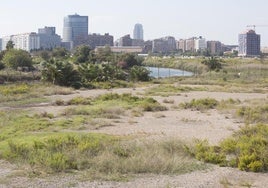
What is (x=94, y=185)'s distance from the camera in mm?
10484

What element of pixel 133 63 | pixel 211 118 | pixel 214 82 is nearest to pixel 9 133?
pixel 211 118

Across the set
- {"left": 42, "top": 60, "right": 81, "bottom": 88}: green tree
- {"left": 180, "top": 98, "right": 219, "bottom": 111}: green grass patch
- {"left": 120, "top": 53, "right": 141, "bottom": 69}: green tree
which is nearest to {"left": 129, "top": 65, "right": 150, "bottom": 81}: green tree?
→ {"left": 42, "top": 60, "right": 81, "bottom": 88}: green tree

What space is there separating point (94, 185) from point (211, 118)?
50.9 ft

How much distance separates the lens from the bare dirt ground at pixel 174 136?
10641 mm

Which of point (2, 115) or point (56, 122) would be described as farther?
point (2, 115)

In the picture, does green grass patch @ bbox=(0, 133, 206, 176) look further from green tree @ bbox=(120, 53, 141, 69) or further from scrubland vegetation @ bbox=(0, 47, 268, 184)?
green tree @ bbox=(120, 53, 141, 69)

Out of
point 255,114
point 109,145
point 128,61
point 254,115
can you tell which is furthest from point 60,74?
point 128,61

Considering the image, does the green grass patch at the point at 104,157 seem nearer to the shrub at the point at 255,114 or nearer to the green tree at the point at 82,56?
the shrub at the point at 255,114

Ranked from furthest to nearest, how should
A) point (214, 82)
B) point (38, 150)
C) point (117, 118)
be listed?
1. point (214, 82)
2. point (117, 118)
3. point (38, 150)

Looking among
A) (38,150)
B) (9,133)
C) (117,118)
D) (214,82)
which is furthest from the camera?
(214,82)

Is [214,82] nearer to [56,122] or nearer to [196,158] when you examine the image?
[56,122]

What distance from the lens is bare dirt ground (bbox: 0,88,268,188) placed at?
34.9ft

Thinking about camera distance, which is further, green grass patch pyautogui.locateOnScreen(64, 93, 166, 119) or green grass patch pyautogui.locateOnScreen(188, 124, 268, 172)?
green grass patch pyautogui.locateOnScreen(64, 93, 166, 119)

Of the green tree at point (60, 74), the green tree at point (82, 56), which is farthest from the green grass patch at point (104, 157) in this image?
the green tree at point (82, 56)
